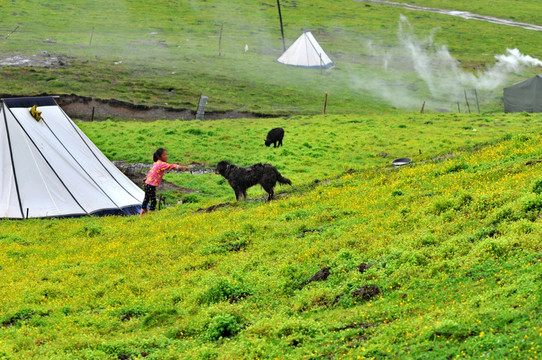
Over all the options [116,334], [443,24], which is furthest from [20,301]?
[443,24]

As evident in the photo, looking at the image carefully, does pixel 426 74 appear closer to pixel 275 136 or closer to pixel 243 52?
pixel 243 52

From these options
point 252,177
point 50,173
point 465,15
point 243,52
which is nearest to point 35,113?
point 50,173

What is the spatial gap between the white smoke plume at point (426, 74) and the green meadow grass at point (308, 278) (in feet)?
150

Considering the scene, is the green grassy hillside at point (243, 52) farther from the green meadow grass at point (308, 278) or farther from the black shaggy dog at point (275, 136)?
the green meadow grass at point (308, 278)

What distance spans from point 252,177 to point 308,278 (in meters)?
8.99

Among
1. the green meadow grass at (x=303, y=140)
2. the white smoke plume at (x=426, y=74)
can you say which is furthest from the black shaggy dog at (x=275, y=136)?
the white smoke plume at (x=426, y=74)

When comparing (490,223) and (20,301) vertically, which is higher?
(490,223)

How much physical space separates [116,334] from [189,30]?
9423 cm

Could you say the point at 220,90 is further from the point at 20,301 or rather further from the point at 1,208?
the point at 20,301

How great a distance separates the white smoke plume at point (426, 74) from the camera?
66.4 m

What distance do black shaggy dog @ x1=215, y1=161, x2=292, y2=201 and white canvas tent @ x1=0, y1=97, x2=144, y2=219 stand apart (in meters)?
5.59

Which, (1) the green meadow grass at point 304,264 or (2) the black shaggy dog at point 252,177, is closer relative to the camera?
(1) the green meadow grass at point 304,264

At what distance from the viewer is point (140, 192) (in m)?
27.3

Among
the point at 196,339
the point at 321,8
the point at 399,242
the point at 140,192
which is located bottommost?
the point at 140,192
